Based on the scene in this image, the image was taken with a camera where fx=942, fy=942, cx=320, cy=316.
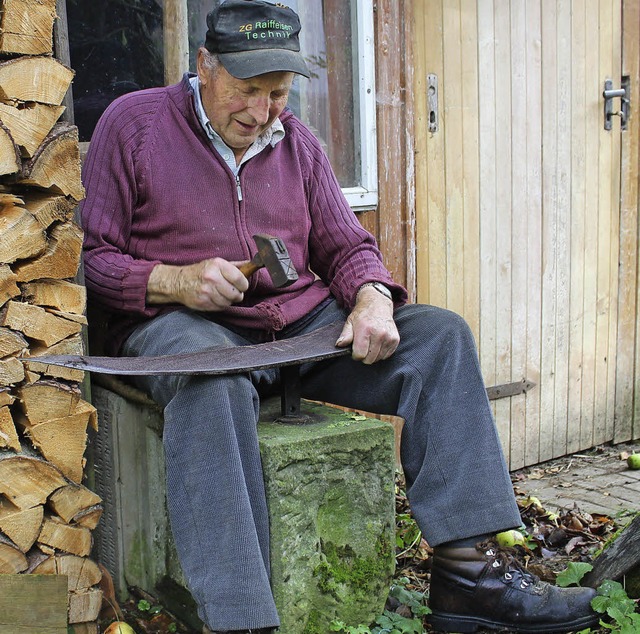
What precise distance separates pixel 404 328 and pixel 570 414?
2.39 metres

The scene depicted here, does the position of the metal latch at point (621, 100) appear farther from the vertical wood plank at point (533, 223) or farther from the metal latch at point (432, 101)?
the metal latch at point (432, 101)

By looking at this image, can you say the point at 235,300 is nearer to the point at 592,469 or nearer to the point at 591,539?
the point at 591,539

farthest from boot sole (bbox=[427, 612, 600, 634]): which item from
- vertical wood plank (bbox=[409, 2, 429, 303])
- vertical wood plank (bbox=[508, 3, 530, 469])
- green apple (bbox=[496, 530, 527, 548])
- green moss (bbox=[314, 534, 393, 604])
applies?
vertical wood plank (bbox=[508, 3, 530, 469])

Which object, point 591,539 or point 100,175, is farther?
point 591,539

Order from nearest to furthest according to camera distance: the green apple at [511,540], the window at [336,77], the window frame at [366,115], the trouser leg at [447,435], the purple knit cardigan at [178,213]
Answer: the trouser leg at [447,435]
the purple knit cardigan at [178,213]
the green apple at [511,540]
the window at [336,77]
the window frame at [366,115]

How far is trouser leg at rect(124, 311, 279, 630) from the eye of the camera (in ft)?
7.41

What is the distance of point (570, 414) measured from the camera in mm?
4852

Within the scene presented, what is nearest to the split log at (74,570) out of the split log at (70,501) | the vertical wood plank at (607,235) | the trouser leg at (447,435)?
the split log at (70,501)

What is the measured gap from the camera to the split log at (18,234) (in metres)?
2.32

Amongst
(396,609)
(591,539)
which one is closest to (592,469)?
(591,539)

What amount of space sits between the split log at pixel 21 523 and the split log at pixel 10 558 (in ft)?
0.04

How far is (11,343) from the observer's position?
2.38 meters

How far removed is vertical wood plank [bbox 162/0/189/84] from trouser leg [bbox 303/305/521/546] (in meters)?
1.44

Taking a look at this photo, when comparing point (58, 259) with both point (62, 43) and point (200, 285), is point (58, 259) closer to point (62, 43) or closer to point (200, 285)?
point (200, 285)
